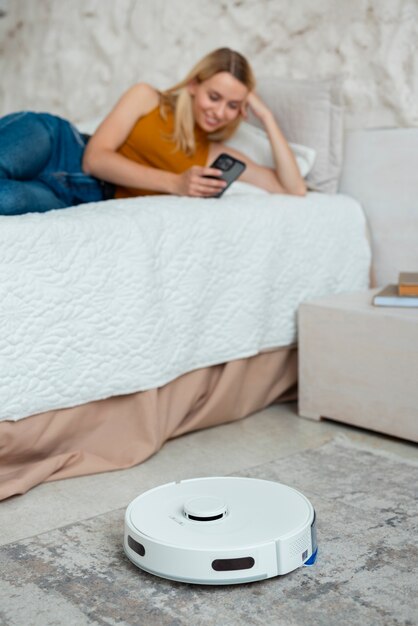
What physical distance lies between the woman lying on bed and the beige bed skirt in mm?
539

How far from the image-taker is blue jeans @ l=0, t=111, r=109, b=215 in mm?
2098

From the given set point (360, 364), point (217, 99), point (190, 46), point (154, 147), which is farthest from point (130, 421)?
point (190, 46)

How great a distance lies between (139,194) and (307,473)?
1054 millimetres

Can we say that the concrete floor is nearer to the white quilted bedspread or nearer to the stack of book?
the white quilted bedspread

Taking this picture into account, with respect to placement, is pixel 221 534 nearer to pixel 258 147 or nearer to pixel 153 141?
pixel 153 141

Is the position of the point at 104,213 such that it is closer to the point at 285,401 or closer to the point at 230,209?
the point at 230,209

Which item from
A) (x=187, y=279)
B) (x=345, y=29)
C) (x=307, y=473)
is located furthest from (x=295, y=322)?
(x=345, y=29)

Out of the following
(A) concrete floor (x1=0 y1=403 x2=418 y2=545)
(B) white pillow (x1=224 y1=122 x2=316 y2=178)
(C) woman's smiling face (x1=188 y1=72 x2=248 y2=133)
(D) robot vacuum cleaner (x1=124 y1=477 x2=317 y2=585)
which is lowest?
(A) concrete floor (x1=0 y1=403 x2=418 y2=545)

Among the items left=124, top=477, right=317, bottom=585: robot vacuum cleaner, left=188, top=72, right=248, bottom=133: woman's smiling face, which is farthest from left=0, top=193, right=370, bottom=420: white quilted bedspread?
left=124, top=477, right=317, bottom=585: robot vacuum cleaner

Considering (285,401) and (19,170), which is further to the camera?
(285,401)

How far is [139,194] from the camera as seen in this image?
250 centimetres

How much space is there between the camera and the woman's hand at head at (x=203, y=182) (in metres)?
2.25

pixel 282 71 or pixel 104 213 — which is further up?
pixel 282 71

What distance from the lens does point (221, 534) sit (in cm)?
131
